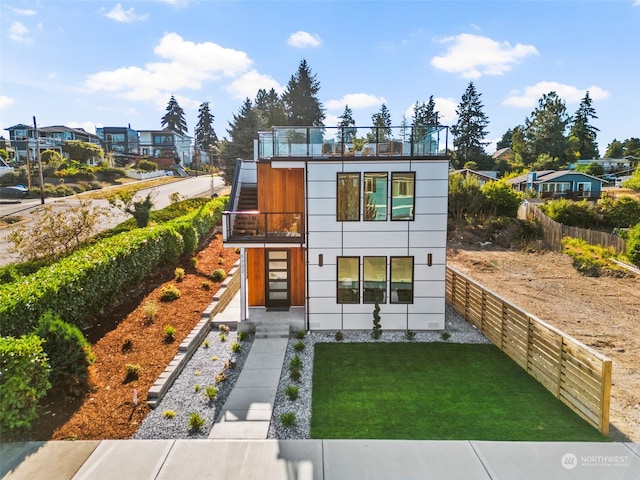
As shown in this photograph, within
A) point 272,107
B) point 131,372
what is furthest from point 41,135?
point 131,372

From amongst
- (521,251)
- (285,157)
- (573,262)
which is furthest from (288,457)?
(521,251)

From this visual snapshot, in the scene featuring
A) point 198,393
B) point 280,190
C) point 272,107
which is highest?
point 272,107

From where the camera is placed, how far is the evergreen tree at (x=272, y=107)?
5288 centimetres

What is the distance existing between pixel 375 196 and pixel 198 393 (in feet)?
24.1

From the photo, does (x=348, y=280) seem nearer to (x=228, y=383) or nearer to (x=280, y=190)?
(x=280, y=190)

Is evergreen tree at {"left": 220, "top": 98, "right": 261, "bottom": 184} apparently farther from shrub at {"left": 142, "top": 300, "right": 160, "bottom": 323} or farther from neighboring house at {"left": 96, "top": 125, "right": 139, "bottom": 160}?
neighboring house at {"left": 96, "top": 125, "right": 139, "bottom": 160}

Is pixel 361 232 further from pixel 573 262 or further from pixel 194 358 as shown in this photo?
pixel 573 262

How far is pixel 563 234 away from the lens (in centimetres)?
2945

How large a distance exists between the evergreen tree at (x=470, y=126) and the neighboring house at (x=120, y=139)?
6057 cm

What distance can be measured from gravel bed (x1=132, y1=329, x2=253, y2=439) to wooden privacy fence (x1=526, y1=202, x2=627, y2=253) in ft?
84.0

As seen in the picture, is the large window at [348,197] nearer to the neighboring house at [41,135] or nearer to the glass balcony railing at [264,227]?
the glass balcony railing at [264,227]

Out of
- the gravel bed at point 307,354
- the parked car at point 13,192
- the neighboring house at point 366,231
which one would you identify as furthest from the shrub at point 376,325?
the parked car at point 13,192

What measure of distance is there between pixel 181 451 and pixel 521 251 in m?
28.0

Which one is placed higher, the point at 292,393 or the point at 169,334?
the point at 169,334
